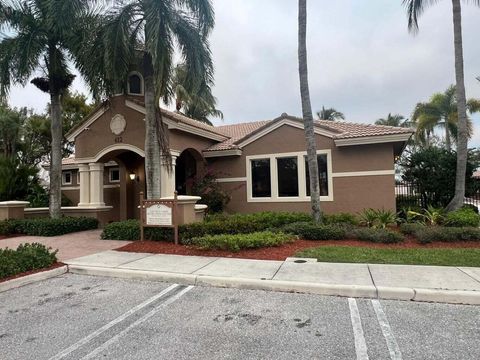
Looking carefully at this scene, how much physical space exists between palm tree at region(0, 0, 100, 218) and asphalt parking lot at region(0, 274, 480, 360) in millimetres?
9587

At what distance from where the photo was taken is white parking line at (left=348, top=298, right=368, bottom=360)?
371 centimetres

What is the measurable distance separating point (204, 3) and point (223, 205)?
7.93 metres

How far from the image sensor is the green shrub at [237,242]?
9.01 metres

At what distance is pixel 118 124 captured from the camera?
14828 mm

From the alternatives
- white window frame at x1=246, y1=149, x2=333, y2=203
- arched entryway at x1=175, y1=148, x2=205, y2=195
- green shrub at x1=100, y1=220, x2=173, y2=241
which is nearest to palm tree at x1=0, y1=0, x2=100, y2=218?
green shrub at x1=100, y1=220, x2=173, y2=241

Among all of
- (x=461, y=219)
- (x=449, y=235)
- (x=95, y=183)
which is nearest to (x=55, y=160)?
(x=95, y=183)

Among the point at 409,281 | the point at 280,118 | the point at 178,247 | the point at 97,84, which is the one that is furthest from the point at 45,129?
the point at 409,281

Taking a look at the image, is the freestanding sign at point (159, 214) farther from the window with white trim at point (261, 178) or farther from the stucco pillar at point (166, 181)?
the window with white trim at point (261, 178)

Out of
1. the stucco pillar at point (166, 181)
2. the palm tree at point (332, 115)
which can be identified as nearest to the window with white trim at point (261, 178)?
the stucco pillar at point (166, 181)

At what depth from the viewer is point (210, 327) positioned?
14.8ft

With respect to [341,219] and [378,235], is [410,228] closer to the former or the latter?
[378,235]

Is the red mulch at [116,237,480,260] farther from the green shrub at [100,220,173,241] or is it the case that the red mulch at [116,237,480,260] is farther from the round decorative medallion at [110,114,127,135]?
the round decorative medallion at [110,114,127,135]

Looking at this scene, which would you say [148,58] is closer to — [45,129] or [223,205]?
[223,205]

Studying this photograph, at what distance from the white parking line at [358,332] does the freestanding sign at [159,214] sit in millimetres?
6100
